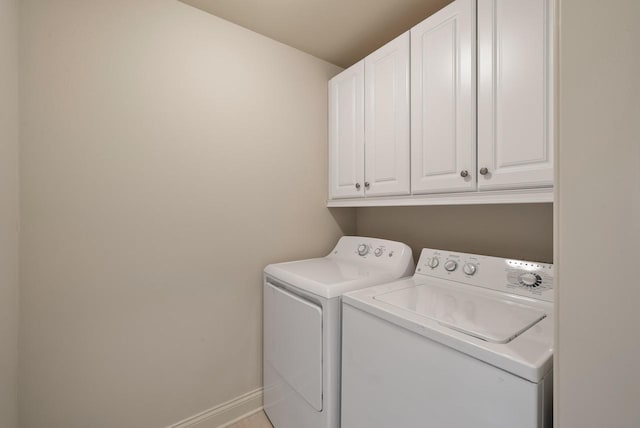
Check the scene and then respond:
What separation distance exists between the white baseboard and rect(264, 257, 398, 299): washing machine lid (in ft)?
2.71

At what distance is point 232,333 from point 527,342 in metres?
1.51

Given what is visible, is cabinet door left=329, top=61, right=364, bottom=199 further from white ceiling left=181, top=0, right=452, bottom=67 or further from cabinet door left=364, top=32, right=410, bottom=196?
white ceiling left=181, top=0, right=452, bottom=67

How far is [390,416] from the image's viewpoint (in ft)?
3.03

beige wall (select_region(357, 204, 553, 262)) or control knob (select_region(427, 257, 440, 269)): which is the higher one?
beige wall (select_region(357, 204, 553, 262))

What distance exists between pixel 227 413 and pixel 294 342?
727mm

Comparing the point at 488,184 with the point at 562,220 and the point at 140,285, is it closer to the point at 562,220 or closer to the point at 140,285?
the point at 562,220

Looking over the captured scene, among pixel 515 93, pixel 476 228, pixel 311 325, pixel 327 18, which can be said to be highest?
pixel 327 18

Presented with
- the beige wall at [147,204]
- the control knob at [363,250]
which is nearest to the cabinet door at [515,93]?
the control knob at [363,250]

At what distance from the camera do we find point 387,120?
1.53 metres

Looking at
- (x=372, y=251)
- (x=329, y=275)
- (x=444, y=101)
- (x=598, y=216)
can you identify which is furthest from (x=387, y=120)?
(x=598, y=216)

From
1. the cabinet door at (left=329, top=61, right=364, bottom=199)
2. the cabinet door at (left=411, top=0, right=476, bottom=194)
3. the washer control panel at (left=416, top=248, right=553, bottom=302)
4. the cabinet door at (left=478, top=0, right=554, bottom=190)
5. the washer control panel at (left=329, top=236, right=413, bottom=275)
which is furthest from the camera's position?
the cabinet door at (left=329, top=61, right=364, bottom=199)

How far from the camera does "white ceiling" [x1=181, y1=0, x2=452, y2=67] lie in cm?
145

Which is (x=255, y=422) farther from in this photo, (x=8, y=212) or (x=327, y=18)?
(x=327, y=18)

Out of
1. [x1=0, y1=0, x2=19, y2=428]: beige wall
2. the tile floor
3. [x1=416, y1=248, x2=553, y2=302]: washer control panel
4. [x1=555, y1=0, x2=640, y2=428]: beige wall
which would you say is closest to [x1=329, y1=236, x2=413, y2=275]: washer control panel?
[x1=416, y1=248, x2=553, y2=302]: washer control panel
